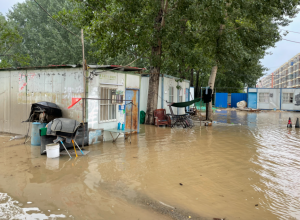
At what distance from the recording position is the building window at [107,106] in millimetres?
8798

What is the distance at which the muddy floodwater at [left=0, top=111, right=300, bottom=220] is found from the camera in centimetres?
403

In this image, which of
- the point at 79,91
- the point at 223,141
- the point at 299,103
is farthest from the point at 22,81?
the point at 299,103

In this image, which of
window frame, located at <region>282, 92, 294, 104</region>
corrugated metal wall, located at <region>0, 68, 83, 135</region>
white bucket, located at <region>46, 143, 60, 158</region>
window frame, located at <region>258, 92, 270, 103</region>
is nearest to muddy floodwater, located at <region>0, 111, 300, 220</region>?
white bucket, located at <region>46, 143, 60, 158</region>

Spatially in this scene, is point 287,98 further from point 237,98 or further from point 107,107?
point 107,107

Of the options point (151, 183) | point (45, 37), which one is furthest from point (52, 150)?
point (45, 37)

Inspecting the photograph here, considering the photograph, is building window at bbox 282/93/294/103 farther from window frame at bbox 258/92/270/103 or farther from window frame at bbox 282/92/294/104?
window frame at bbox 258/92/270/103

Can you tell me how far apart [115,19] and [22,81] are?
16.2ft

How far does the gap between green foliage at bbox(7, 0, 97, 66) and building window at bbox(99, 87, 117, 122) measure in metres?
20.1

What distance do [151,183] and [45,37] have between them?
3319 cm

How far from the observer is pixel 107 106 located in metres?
9.08

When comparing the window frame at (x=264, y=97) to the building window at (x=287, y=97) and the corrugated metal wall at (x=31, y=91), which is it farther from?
the corrugated metal wall at (x=31, y=91)

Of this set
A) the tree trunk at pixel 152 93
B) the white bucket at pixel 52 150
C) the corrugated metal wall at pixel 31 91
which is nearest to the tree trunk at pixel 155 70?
the tree trunk at pixel 152 93

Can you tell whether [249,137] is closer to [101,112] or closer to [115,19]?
[101,112]

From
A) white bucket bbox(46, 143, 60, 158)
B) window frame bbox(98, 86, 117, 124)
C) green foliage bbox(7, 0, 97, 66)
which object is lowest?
white bucket bbox(46, 143, 60, 158)
